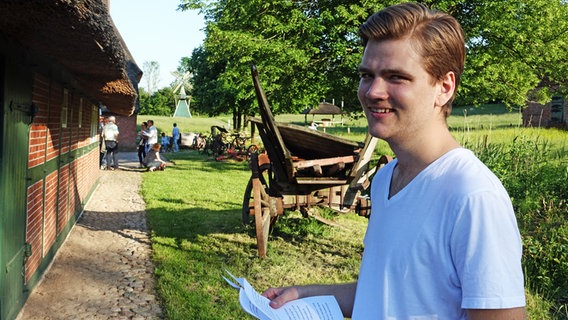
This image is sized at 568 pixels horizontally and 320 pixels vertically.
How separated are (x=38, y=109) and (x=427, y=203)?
17.1 ft

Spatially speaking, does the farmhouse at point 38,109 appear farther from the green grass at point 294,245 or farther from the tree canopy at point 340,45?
the tree canopy at point 340,45

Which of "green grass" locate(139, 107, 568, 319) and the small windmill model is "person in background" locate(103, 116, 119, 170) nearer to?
"green grass" locate(139, 107, 568, 319)

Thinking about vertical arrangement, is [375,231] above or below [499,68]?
below

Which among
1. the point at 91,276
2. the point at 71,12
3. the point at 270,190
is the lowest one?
the point at 91,276

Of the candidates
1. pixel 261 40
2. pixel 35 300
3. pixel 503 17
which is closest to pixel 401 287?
pixel 35 300

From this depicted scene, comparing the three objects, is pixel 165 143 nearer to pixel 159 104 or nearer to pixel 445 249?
pixel 445 249

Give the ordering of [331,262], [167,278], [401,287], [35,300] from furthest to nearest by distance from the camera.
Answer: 1. [331,262]
2. [167,278]
3. [35,300]
4. [401,287]

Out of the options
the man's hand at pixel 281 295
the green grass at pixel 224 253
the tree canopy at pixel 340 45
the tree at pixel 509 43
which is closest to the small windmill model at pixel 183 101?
the tree canopy at pixel 340 45

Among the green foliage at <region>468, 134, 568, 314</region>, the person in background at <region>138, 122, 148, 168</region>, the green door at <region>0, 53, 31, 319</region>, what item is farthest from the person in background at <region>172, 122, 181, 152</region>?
the green door at <region>0, 53, 31, 319</region>

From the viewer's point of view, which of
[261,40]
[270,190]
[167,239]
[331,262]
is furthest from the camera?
[261,40]

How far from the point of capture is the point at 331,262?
23.3 feet

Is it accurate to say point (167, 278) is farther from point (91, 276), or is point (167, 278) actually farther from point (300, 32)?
point (300, 32)

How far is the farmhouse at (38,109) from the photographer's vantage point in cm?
371

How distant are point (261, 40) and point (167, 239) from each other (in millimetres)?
8300
